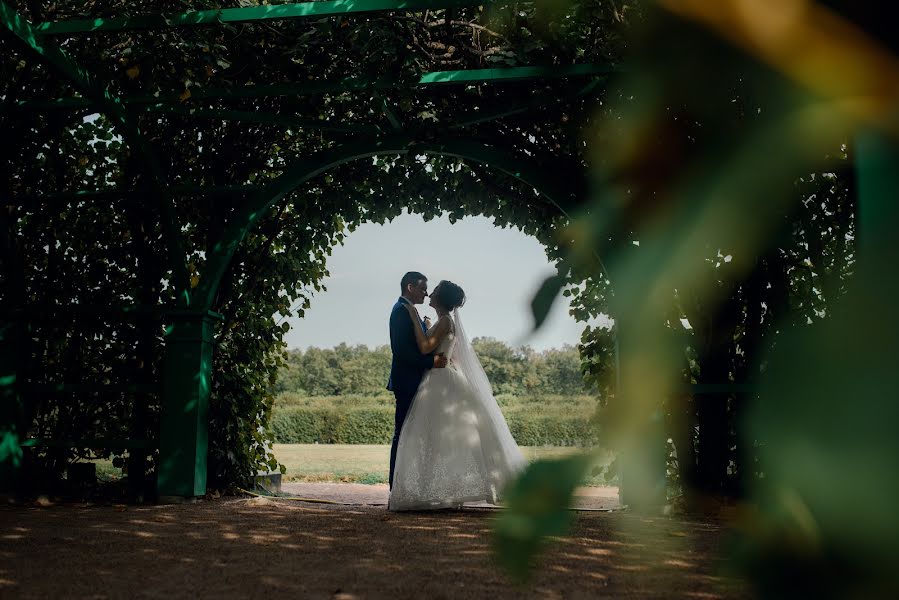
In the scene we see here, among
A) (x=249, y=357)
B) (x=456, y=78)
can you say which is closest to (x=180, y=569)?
(x=456, y=78)

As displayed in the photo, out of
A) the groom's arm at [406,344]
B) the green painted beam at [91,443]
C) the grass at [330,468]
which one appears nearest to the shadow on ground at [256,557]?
the green painted beam at [91,443]

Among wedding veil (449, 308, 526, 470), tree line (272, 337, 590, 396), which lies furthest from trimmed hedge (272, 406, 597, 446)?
wedding veil (449, 308, 526, 470)

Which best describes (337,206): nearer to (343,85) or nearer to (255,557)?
(343,85)

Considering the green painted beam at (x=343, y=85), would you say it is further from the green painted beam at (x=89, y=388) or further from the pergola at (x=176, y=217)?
the green painted beam at (x=89, y=388)

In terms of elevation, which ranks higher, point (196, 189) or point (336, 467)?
point (196, 189)

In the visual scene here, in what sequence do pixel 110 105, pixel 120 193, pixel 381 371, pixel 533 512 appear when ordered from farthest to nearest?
pixel 381 371 < pixel 120 193 < pixel 110 105 < pixel 533 512

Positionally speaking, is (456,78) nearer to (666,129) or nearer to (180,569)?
(180,569)

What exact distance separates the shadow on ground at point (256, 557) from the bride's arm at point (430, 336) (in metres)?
1.41

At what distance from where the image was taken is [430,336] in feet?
21.6

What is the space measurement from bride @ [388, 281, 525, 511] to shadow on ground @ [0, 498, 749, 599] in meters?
0.30

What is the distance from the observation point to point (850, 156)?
323 millimetres

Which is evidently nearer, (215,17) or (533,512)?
(533,512)

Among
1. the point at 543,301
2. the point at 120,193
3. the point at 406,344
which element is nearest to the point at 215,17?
the point at 120,193

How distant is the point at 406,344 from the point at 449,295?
2.23ft
